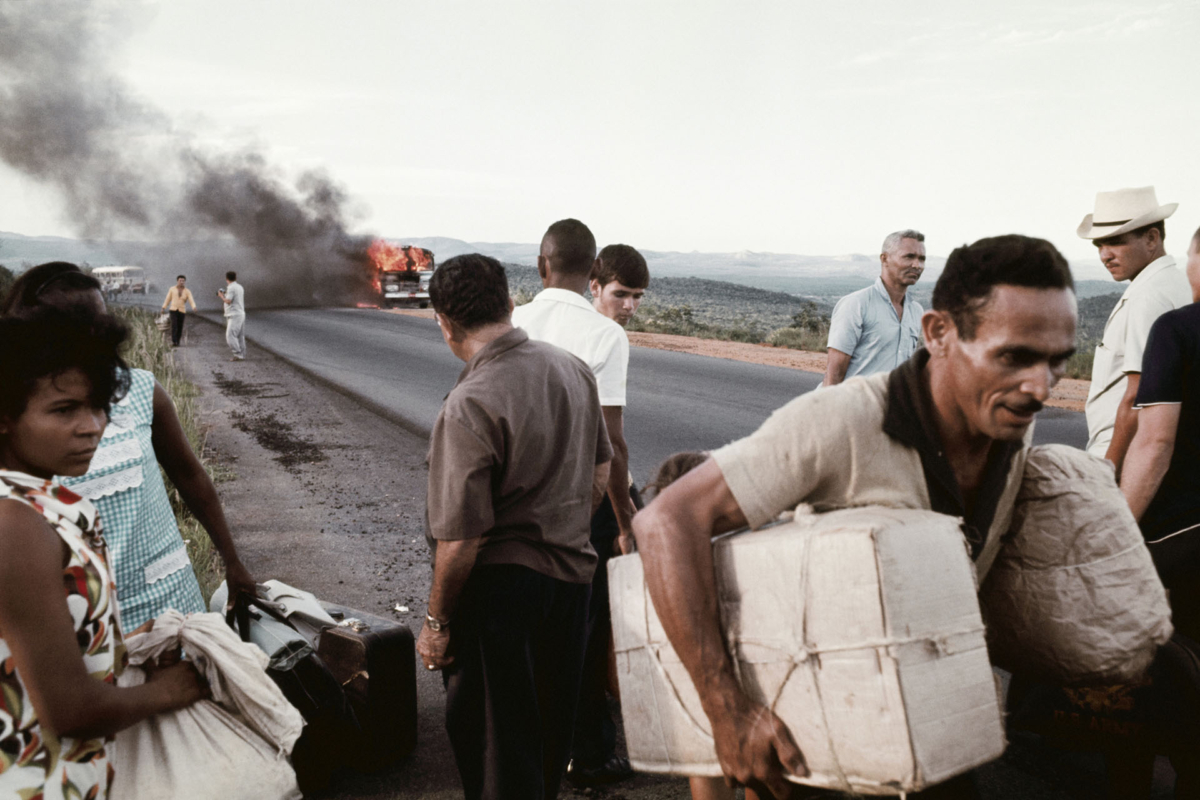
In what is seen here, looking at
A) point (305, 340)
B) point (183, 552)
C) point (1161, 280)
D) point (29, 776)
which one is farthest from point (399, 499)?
point (305, 340)

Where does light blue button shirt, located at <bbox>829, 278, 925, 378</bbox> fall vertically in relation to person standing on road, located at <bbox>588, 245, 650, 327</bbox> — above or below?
below

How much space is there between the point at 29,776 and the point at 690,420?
33.5 feet

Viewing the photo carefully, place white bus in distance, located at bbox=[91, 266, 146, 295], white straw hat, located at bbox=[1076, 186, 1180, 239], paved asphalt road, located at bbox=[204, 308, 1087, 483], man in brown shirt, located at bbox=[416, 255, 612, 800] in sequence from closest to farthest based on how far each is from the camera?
man in brown shirt, located at bbox=[416, 255, 612, 800] < white straw hat, located at bbox=[1076, 186, 1180, 239] < paved asphalt road, located at bbox=[204, 308, 1087, 483] < white bus in distance, located at bbox=[91, 266, 146, 295]

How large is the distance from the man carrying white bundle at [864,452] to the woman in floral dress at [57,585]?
1.01 metres

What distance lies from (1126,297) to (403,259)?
40.0m

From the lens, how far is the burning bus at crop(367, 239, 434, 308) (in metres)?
41.0

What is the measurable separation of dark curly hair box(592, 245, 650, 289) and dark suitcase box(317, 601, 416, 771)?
195cm

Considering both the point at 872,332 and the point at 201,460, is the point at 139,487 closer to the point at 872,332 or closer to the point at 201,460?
the point at 872,332

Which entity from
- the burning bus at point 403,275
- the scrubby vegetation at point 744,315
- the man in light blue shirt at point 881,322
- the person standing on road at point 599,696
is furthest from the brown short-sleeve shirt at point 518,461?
the burning bus at point 403,275

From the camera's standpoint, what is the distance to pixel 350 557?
241 inches

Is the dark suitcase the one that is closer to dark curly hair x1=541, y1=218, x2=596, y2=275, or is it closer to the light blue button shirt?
dark curly hair x1=541, y1=218, x2=596, y2=275

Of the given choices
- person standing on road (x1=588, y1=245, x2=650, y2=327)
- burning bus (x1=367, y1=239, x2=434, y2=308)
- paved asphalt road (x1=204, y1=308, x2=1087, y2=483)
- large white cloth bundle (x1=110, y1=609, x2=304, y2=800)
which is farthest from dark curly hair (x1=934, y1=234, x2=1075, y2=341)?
burning bus (x1=367, y1=239, x2=434, y2=308)

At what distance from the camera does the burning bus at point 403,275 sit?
41.0 meters

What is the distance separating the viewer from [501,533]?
9.02ft
